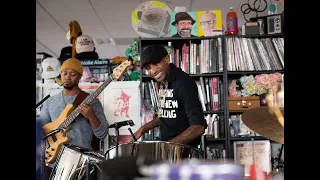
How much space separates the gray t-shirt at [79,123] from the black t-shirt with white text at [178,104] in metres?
0.59

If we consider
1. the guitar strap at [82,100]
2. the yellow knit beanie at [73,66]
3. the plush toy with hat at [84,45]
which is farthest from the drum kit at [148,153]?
the plush toy with hat at [84,45]

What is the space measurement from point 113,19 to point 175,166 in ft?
Result: 14.8

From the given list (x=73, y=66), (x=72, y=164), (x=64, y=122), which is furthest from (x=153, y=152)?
(x=73, y=66)

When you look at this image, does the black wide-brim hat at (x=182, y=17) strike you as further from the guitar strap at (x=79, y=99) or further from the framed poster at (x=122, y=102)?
the guitar strap at (x=79, y=99)

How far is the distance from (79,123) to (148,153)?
212 centimetres

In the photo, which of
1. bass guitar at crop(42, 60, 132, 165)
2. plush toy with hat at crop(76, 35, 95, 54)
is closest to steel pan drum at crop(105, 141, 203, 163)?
bass guitar at crop(42, 60, 132, 165)

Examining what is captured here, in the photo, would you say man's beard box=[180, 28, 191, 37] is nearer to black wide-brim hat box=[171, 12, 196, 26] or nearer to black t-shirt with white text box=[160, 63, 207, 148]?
black wide-brim hat box=[171, 12, 196, 26]

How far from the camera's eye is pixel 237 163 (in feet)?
1.36

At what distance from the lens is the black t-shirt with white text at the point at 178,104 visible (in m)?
2.06

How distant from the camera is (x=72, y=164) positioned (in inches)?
65.9

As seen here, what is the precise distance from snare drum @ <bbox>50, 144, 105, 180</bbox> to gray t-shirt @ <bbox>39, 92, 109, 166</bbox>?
0.94 meters

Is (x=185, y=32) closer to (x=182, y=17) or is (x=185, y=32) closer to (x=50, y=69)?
(x=182, y=17)
